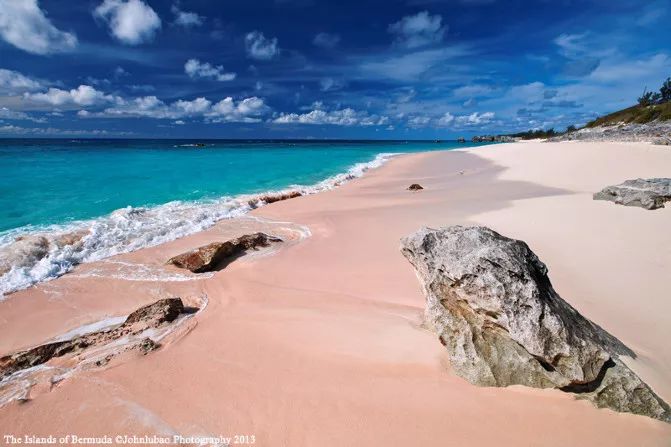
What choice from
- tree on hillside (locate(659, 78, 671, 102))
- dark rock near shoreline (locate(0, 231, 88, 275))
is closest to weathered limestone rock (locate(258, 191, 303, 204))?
dark rock near shoreline (locate(0, 231, 88, 275))

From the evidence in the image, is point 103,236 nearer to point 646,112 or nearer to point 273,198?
point 273,198

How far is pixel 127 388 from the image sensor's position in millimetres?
3877

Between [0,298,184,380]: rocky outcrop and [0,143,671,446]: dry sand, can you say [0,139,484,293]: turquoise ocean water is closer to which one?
[0,143,671,446]: dry sand

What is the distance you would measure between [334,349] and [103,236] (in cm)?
884

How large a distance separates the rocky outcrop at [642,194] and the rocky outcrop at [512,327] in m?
7.97

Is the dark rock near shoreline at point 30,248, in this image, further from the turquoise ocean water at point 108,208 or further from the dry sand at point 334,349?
the dry sand at point 334,349

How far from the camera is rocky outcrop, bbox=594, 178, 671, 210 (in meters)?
9.38

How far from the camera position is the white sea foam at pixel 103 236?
7527mm

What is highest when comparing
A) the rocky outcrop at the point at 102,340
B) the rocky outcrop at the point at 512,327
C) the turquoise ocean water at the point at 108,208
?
the rocky outcrop at the point at 512,327

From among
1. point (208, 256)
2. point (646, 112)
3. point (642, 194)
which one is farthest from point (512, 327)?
point (646, 112)

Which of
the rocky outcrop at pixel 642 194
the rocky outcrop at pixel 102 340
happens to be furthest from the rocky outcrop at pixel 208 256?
the rocky outcrop at pixel 642 194

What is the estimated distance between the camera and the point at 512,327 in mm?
3279

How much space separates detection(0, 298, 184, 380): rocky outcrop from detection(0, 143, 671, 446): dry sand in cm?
55

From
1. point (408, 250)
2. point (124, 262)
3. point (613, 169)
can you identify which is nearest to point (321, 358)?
point (408, 250)
